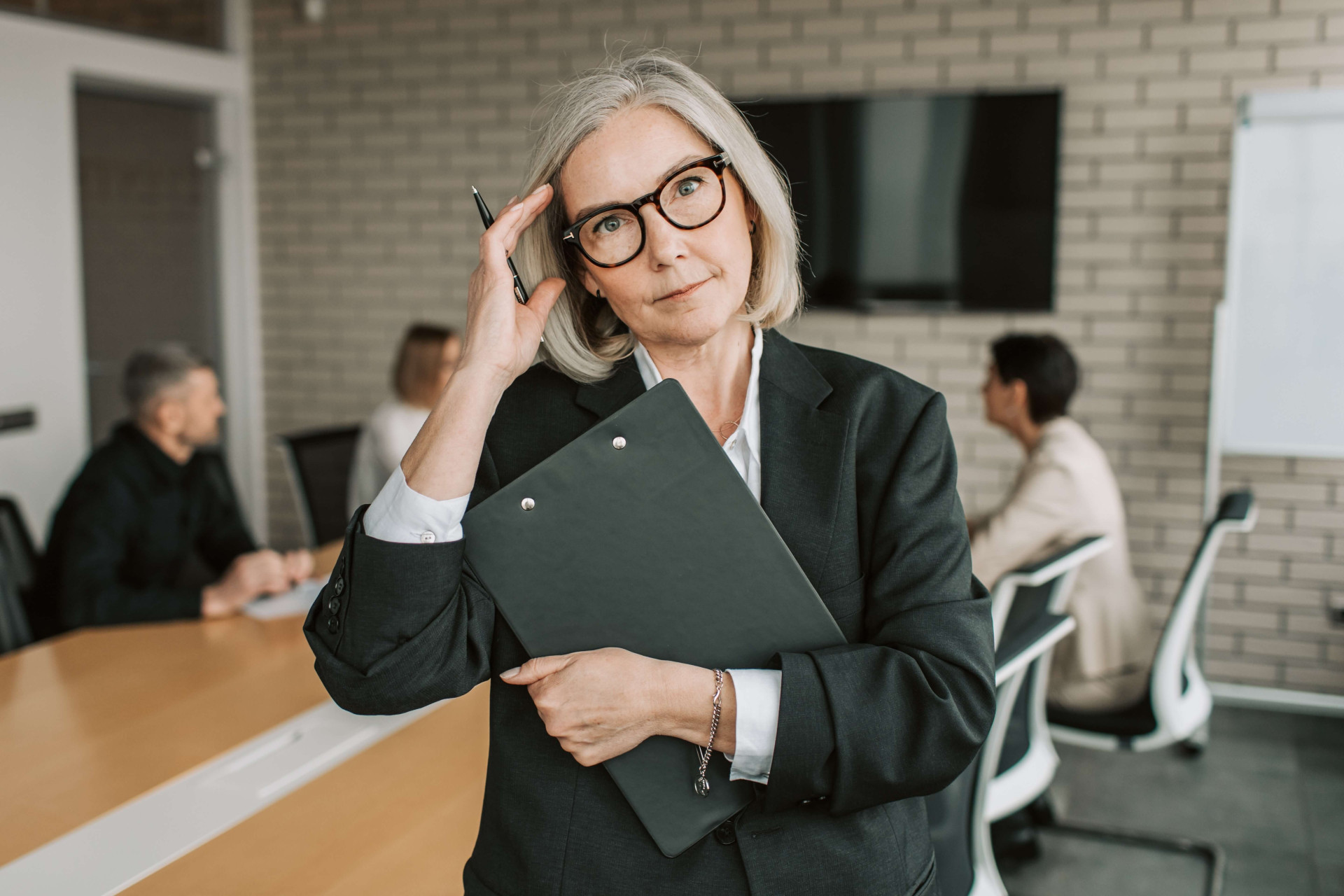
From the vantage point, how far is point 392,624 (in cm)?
90

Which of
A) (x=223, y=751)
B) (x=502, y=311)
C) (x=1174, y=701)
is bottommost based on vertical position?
(x=1174, y=701)

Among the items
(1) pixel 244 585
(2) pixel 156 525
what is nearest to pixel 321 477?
(2) pixel 156 525

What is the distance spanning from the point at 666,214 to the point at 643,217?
21mm

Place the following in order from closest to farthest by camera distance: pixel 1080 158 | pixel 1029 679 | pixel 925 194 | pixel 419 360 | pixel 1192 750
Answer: pixel 1029 679, pixel 1192 750, pixel 419 360, pixel 1080 158, pixel 925 194

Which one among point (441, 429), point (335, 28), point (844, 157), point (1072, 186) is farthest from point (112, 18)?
point (441, 429)

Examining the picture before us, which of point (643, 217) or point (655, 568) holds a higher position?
point (643, 217)

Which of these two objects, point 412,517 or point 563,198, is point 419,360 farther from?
point 412,517

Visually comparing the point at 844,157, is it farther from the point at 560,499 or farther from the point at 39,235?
the point at 560,499

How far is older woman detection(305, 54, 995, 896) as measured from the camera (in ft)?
2.94

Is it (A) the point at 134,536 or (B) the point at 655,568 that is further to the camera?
(A) the point at 134,536

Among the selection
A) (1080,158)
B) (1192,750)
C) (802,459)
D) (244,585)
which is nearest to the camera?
(802,459)

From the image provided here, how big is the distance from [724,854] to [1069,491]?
2140 millimetres

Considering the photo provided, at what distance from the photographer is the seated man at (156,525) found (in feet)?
8.03

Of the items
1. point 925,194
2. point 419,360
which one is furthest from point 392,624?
point 925,194
